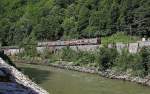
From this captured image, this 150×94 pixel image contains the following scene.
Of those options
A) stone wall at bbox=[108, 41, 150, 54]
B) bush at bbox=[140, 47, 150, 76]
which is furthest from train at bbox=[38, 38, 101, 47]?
bush at bbox=[140, 47, 150, 76]

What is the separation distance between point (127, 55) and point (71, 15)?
241 feet

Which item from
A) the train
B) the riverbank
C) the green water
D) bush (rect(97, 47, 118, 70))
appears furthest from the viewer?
the train

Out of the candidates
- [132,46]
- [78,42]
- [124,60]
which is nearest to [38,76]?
[124,60]

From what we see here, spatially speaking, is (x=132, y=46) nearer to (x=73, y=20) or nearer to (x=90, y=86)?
(x=90, y=86)

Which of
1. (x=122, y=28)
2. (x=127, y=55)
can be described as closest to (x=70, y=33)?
(x=122, y=28)

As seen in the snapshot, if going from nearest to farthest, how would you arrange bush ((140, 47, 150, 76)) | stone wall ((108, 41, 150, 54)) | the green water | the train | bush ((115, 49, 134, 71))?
the green water → bush ((140, 47, 150, 76)) → bush ((115, 49, 134, 71)) → stone wall ((108, 41, 150, 54)) → the train

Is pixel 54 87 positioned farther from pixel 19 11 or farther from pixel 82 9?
pixel 19 11

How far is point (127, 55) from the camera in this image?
70.2 meters

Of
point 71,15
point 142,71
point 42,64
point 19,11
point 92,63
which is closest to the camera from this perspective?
point 142,71

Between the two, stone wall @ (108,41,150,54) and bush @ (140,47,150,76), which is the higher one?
stone wall @ (108,41,150,54)

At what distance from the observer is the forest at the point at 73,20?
356 ft

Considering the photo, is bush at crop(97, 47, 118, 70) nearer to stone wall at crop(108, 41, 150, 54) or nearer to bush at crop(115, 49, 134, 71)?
bush at crop(115, 49, 134, 71)

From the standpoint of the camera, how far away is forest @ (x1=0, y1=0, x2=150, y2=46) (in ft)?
356

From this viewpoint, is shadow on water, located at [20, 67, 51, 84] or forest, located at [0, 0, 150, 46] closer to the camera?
shadow on water, located at [20, 67, 51, 84]
